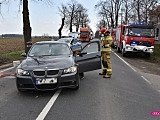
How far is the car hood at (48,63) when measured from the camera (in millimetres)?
6844

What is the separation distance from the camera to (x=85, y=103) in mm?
6246

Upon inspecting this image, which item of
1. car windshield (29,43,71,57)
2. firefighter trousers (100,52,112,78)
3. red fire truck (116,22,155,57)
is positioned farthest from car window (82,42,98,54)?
red fire truck (116,22,155,57)

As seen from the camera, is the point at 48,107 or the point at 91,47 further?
the point at 91,47

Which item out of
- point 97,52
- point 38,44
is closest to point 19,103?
point 38,44

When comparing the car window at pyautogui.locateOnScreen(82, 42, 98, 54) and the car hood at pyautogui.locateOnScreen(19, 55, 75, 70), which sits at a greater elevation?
the car window at pyautogui.locateOnScreen(82, 42, 98, 54)

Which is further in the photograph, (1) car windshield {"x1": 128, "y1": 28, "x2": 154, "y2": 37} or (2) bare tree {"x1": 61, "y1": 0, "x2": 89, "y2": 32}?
(2) bare tree {"x1": 61, "y1": 0, "x2": 89, "y2": 32}

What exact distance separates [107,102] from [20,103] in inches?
84.1

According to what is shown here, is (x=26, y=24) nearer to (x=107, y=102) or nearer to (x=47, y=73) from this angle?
(x=47, y=73)

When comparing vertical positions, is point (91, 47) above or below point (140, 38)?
below

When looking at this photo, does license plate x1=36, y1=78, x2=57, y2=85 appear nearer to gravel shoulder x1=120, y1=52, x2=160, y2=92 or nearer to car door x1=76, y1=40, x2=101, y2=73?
car door x1=76, y1=40, x2=101, y2=73

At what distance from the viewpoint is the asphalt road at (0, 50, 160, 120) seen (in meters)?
5.35

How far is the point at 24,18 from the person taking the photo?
16.5 meters

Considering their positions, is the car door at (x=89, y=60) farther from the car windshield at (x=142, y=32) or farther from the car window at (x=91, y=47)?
the car windshield at (x=142, y=32)

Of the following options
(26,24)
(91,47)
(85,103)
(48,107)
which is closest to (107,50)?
(91,47)
